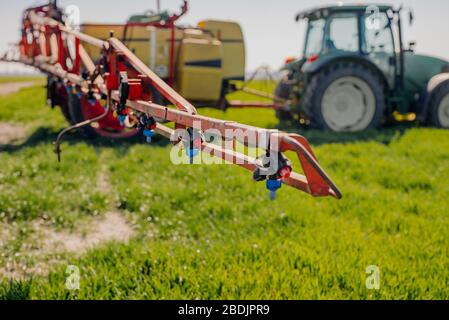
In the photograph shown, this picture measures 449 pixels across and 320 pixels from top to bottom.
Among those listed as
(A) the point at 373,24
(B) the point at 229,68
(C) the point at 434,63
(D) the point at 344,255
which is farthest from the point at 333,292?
(C) the point at 434,63

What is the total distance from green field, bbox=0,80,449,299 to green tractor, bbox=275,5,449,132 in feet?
6.02

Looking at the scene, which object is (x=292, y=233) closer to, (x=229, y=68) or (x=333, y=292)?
(x=333, y=292)

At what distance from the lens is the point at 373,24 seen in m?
8.59

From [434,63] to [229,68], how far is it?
4762 mm

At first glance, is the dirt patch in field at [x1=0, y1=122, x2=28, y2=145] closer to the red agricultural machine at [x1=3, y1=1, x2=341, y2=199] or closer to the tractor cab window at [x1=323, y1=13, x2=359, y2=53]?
the red agricultural machine at [x1=3, y1=1, x2=341, y2=199]

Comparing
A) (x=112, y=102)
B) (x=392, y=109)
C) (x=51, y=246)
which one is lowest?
(x=51, y=246)

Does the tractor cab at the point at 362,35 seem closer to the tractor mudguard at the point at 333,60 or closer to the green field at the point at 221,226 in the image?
the tractor mudguard at the point at 333,60

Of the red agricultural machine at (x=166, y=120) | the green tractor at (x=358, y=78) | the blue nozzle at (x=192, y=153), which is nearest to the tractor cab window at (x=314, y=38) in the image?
the green tractor at (x=358, y=78)

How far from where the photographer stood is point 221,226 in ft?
13.4

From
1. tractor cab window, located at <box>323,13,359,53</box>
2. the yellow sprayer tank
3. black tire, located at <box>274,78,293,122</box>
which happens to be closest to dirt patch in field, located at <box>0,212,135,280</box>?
the yellow sprayer tank

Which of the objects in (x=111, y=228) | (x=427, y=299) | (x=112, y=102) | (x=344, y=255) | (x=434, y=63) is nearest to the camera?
(x=427, y=299)

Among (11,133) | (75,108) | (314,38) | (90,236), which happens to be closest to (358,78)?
(314,38)

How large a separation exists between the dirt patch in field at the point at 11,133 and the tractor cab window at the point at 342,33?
6.01m

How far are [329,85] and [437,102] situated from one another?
229 centimetres
